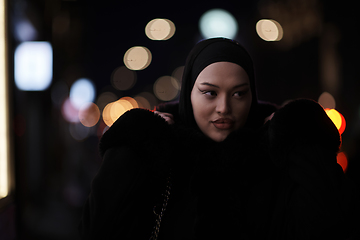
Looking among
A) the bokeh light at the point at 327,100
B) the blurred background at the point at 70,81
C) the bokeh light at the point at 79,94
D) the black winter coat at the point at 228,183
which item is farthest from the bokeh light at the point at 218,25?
the bokeh light at the point at 79,94

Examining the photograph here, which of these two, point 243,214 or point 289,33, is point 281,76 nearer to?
point 289,33

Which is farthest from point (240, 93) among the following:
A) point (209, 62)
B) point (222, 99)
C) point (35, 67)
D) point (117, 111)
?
point (117, 111)

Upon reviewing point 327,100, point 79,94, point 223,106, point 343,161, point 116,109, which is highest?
point 223,106

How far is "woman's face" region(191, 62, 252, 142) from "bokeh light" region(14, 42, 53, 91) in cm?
451

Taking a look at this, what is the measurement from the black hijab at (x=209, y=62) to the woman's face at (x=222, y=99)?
5 cm

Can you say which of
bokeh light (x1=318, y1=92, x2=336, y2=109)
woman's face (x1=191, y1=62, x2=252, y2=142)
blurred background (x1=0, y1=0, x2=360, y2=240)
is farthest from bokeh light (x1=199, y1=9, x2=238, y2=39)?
woman's face (x1=191, y1=62, x2=252, y2=142)

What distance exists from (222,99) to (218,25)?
502 cm

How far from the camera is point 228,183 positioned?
130 cm

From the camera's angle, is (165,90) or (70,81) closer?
(165,90)

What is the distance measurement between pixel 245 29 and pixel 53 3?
542cm

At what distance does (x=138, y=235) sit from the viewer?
48.2 inches

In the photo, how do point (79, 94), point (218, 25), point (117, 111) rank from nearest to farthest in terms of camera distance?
point (218, 25), point (79, 94), point (117, 111)

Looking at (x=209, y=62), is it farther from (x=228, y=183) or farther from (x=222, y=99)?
(x=228, y=183)

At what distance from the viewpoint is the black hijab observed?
1478mm
